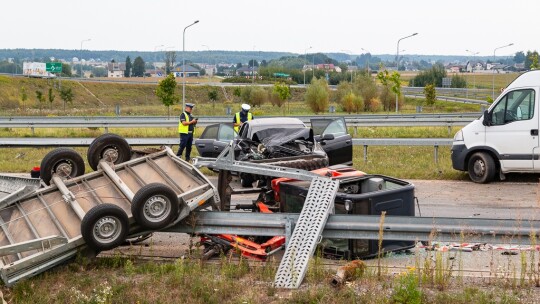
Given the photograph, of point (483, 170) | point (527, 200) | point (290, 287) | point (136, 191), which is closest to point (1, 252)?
point (136, 191)

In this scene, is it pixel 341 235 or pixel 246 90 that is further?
pixel 246 90

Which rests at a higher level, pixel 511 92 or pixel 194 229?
pixel 511 92

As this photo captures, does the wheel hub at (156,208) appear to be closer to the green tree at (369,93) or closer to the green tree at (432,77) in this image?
the green tree at (369,93)

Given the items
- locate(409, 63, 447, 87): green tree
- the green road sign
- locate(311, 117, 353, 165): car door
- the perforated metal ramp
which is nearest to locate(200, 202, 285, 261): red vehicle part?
the perforated metal ramp

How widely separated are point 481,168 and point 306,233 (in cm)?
945

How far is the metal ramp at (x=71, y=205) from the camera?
7969 millimetres

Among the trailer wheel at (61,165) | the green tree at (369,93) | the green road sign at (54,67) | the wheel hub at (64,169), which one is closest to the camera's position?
the trailer wheel at (61,165)

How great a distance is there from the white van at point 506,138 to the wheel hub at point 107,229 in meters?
10.3

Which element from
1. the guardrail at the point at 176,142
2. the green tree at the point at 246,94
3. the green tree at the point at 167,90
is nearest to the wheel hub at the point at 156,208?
the guardrail at the point at 176,142

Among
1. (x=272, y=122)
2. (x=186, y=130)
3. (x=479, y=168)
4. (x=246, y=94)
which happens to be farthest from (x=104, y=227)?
(x=246, y=94)

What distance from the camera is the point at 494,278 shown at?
25.7 feet

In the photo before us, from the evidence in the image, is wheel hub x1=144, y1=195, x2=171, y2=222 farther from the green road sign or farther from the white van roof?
the green road sign

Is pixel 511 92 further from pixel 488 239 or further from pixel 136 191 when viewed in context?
pixel 136 191

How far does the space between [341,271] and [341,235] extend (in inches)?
33.0
